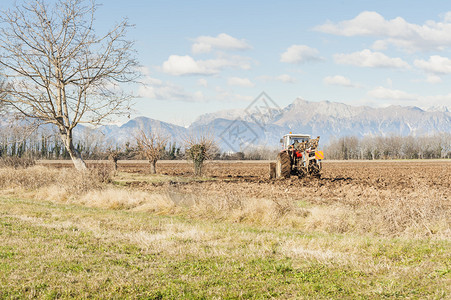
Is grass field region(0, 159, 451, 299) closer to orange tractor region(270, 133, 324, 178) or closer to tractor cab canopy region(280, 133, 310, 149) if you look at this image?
orange tractor region(270, 133, 324, 178)

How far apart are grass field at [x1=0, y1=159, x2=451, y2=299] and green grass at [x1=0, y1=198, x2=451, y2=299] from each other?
2 centimetres

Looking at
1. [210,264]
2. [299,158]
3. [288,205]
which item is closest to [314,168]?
[299,158]

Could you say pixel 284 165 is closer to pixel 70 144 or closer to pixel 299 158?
pixel 299 158

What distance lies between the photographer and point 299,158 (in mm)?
26703

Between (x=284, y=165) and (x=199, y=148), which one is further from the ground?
(x=199, y=148)

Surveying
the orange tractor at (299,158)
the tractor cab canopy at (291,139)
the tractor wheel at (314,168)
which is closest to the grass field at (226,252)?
the orange tractor at (299,158)

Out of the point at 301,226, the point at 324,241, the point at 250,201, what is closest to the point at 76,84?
the point at 250,201

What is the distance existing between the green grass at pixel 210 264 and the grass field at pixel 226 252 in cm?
2

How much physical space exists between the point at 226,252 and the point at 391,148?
521 ft

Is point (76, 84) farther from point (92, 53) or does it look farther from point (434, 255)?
point (434, 255)

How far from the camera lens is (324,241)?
9023 mm

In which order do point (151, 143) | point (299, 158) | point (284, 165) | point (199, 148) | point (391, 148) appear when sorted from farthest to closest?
point (391, 148), point (151, 143), point (199, 148), point (299, 158), point (284, 165)

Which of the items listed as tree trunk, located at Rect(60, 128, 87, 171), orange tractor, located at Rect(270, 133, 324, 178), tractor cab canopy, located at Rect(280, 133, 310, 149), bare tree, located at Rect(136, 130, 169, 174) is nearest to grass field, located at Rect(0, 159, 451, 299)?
tree trunk, located at Rect(60, 128, 87, 171)

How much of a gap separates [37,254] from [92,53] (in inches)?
705
